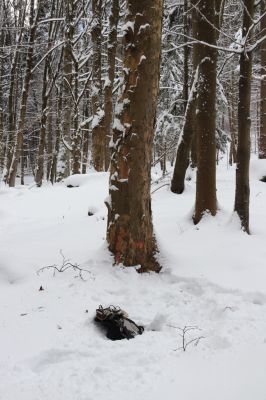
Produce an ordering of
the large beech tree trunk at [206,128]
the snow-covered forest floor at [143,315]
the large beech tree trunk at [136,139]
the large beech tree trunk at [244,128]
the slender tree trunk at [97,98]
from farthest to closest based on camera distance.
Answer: the slender tree trunk at [97,98] → the large beech tree trunk at [206,128] → the large beech tree trunk at [244,128] → the large beech tree trunk at [136,139] → the snow-covered forest floor at [143,315]

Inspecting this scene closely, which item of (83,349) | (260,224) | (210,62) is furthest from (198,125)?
(83,349)

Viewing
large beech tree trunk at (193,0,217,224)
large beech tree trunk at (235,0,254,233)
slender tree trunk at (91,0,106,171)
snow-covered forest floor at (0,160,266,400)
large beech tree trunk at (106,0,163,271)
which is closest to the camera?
snow-covered forest floor at (0,160,266,400)

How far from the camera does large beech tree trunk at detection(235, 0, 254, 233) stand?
19.2 ft

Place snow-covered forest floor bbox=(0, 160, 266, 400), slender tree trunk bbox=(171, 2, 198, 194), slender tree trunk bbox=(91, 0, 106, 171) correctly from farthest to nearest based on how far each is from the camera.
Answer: slender tree trunk bbox=(91, 0, 106, 171) < slender tree trunk bbox=(171, 2, 198, 194) < snow-covered forest floor bbox=(0, 160, 266, 400)

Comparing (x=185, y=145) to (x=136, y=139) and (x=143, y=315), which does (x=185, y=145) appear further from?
(x=143, y=315)

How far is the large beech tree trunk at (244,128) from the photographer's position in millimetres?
5844

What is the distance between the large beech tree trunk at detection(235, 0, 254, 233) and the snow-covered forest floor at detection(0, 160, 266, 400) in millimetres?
280

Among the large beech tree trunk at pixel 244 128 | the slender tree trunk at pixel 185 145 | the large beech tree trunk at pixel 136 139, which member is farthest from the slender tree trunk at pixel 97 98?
the large beech tree trunk at pixel 136 139

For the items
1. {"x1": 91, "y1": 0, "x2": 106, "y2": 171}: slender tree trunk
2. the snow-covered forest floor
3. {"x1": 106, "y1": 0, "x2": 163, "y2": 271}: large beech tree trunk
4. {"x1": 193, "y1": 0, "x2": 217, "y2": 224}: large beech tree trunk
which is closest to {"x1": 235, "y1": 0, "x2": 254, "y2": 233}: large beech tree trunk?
the snow-covered forest floor

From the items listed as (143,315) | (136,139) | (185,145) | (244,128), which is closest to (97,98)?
(185,145)

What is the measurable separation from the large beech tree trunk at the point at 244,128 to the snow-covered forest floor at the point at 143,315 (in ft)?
0.92

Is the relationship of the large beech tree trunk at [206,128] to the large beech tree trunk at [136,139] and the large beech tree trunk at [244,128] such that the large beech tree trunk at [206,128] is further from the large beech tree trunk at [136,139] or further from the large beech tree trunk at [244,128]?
the large beech tree trunk at [136,139]

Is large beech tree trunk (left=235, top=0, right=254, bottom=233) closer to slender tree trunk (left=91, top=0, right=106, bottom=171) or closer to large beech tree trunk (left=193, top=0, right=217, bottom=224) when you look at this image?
large beech tree trunk (left=193, top=0, right=217, bottom=224)

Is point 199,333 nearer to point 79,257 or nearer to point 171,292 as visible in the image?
point 171,292
